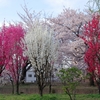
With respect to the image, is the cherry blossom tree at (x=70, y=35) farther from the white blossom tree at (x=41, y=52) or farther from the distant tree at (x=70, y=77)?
the distant tree at (x=70, y=77)

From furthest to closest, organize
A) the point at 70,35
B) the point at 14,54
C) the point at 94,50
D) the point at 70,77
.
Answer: the point at 70,35, the point at 14,54, the point at 94,50, the point at 70,77

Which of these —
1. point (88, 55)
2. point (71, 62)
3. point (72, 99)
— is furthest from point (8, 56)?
point (72, 99)

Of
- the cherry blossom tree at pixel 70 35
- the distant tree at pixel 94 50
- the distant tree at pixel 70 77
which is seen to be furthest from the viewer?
the cherry blossom tree at pixel 70 35

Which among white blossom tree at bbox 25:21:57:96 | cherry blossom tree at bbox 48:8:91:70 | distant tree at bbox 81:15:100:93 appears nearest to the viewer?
white blossom tree at bbox 25:21:57:96

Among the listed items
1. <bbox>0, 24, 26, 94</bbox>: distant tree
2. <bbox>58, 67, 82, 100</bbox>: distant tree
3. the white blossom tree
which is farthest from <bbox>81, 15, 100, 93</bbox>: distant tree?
<bbox>0, 24, 26, 94</bbox>: distant tree

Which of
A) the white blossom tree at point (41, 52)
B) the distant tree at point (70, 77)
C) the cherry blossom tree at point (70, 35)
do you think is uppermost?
the cherry blossom tree at point (70, 35)

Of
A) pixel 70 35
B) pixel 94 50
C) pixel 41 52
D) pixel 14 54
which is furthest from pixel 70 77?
pixel 70 35

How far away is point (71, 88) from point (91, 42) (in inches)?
167

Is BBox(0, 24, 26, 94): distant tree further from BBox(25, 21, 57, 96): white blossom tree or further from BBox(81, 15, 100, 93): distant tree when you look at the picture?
BBox(81, 15, 100, 93): distant tree

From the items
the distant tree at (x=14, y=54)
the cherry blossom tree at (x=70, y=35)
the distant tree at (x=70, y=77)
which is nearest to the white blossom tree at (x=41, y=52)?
the distant tree at (x=70, y=77)

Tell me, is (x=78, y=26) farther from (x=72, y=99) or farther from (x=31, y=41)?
(x=72, y=99)

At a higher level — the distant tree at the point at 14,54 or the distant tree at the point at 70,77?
the distant tree at the point at 14,54

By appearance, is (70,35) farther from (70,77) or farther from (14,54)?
(70,77)

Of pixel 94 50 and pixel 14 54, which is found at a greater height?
pixel 14 54
